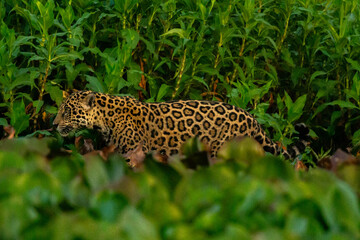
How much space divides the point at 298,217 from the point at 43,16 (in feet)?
16.3

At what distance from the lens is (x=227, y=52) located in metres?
7.81

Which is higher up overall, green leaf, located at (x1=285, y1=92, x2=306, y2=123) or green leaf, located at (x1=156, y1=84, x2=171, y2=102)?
green leaf, located at (x1=285, y1=92, x2=306, y2=123)

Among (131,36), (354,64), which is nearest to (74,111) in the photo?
(131,36)

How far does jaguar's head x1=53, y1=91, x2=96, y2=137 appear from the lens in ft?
21.3

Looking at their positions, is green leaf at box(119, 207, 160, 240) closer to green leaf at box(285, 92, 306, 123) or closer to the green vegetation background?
the green vegetation background

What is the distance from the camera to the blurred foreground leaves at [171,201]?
1997mm

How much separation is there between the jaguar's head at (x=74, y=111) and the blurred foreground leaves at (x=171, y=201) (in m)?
3.85

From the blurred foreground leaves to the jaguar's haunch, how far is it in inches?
156

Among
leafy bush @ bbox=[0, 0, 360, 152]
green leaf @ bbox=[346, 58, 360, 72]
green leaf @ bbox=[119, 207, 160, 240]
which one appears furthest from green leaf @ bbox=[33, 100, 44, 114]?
green leaf @ bbox=[119, 207, 160, 240]

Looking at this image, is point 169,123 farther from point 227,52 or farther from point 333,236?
point 333,236

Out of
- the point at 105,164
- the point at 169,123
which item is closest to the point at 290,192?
the point at 105,164

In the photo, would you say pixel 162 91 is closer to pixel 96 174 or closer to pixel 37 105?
pixel 37 105

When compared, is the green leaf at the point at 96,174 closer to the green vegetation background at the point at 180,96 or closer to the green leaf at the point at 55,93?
the green vegetation background at the point at 180,96

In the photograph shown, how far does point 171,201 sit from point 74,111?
428 cm
